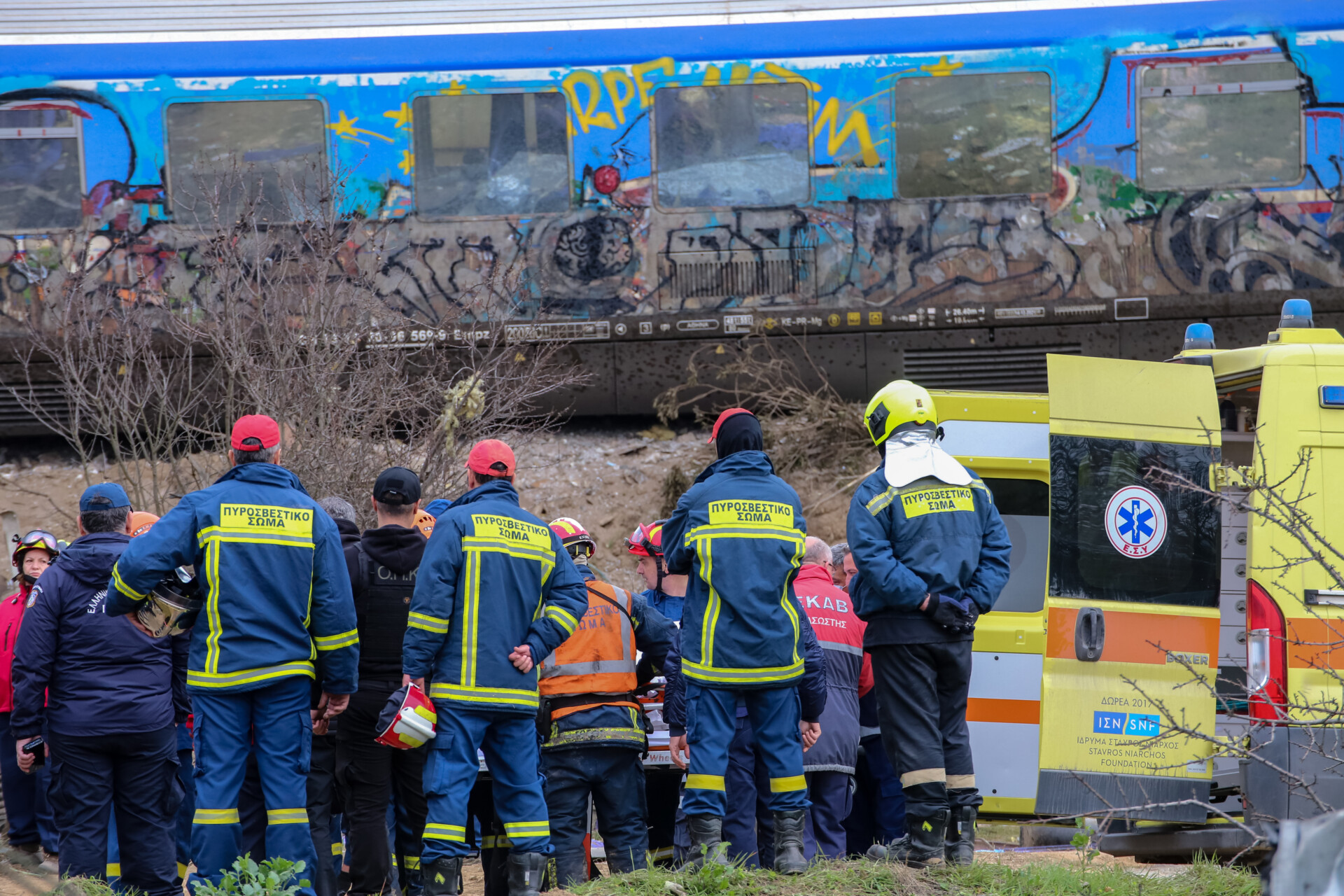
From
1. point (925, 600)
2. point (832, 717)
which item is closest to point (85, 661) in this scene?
point (832, 717)

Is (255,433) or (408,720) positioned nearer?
(408,720)

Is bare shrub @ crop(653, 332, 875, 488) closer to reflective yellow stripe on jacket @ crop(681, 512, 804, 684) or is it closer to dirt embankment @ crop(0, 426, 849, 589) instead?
dirt embankment @ crop(0, 426, 849, 589)

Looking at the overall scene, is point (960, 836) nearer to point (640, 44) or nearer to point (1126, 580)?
point (1126, 580)

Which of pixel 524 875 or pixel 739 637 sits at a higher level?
pixel 739 637

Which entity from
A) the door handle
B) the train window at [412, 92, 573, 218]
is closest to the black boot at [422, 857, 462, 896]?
the door handle

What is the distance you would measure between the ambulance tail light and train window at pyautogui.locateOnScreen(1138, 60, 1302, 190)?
218 inches

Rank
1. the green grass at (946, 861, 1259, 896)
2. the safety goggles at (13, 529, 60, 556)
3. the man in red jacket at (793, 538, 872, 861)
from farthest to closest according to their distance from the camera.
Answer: the safety goggles at (13, 529, 60, 556)
the man in red jacket at (793, 538, 872, 861)
the green grass at (946, 861, 1259, 896)

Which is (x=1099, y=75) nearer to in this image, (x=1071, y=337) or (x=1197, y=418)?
(x=1071, y=337)

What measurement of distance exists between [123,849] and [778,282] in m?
5.97

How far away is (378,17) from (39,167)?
281 centimetres

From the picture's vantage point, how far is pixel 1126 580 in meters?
5.20

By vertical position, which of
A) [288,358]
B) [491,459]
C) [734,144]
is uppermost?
[734,144]

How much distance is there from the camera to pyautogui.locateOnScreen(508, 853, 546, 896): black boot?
4590mm

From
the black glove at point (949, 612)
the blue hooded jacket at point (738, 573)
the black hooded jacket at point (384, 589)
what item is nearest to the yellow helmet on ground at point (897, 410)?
the blue hooded jacket at point (738, 573)
